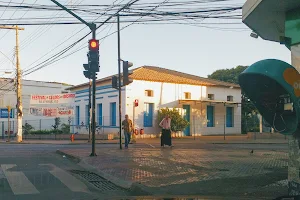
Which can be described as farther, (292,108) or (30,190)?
(30,190)

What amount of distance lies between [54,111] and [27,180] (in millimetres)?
29681

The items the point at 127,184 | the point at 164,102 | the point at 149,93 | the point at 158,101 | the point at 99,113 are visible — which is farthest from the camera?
the point at 99,113

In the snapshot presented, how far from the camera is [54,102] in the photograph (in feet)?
130

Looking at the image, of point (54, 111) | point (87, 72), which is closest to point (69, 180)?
point (87, 72)

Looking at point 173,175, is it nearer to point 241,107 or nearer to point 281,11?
point 281,11

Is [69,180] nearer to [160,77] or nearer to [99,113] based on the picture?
[160,77]

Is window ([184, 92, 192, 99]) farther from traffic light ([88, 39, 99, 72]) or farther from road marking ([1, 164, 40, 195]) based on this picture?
road marking ([1, 164, 40, 195])

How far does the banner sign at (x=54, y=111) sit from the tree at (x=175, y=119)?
33.6ft

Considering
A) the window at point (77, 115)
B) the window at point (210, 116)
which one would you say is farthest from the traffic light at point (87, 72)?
the window at point (77, 115)

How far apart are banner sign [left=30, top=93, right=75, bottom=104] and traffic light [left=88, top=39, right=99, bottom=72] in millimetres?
23681

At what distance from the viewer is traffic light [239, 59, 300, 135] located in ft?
19.4

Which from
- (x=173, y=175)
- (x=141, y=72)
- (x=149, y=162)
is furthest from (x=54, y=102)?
(x=173, y=175)

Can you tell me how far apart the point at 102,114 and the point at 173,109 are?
22.1 feet

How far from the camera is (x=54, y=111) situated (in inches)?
1548
